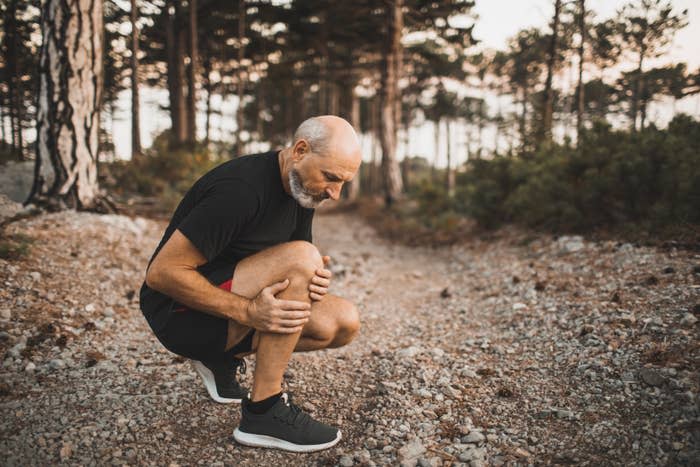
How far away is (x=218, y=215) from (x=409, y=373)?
1.92 metres

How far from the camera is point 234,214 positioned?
203cm

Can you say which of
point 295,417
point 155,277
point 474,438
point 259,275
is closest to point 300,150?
point 259,275

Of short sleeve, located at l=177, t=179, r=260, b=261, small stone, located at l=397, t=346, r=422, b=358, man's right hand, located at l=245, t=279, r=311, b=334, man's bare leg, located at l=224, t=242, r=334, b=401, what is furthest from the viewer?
small stone, located at l=397, t=346, r=422, b=358

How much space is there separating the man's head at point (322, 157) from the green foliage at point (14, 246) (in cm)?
343

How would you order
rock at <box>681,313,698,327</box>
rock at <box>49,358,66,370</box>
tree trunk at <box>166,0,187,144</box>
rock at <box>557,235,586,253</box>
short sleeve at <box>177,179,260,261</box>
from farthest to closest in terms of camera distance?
tree trunk at <box>166,0,187,144</box> → rock at <box>557,235,586,253</box> → rock at <box>681,313,698,327</box> → rock at <box>49,358,66,370</box> → short sleeve at <box>177,179,260,261</box>

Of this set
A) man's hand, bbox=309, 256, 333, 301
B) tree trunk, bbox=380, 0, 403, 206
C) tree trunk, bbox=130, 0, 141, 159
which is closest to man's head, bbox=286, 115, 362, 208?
man's hand, bbox=309, 256, 333, 301

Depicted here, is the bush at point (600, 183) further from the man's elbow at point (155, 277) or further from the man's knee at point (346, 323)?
the man's elbow at point (155, 277)

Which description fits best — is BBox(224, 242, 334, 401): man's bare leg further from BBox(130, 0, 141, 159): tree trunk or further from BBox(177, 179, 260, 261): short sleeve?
BBox(130, 0, 141, 159): tree trunk

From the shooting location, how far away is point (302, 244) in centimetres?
229

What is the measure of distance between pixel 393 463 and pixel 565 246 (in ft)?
15.6

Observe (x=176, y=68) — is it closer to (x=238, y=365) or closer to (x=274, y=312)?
(x=238, y=365)

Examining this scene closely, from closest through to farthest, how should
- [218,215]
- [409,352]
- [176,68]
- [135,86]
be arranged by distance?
1. [218,215]
2. [409,352]
3. [135,86]
4. [176,68]

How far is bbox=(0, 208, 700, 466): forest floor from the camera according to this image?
217 centimetres

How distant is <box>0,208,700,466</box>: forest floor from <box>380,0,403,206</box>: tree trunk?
9289 mm
